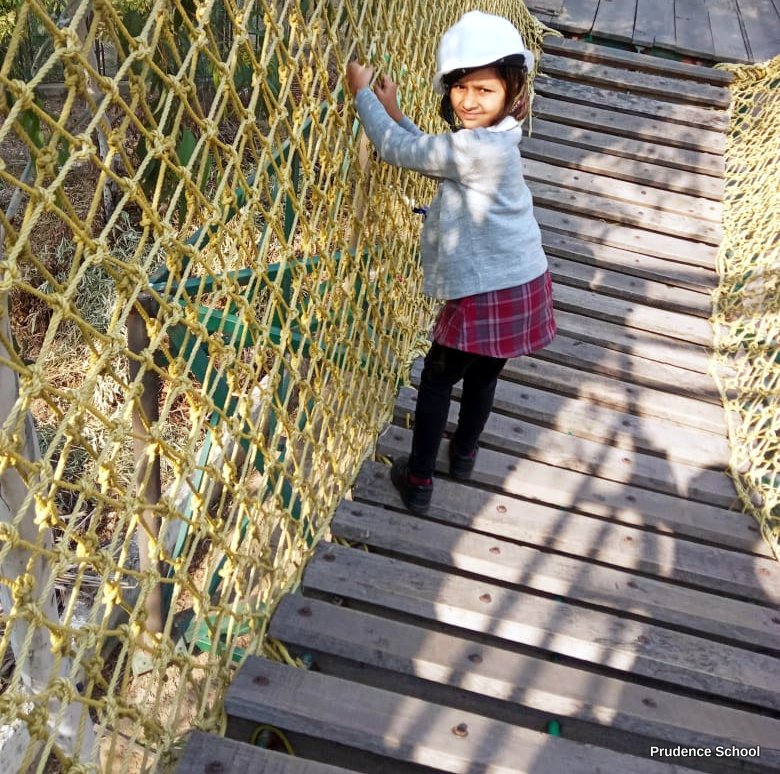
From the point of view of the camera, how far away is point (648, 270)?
240 centimetres

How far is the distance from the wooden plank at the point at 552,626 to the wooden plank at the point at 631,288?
1.22 metres

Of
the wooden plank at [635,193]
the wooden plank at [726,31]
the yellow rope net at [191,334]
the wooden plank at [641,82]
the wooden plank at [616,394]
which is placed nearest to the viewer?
the yellow rope net at [191,334]

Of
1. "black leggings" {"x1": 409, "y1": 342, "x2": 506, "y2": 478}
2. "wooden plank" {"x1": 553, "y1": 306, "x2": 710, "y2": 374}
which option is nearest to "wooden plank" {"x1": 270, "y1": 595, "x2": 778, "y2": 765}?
"black leggings" {"x1": 409, "y1": 342, "x2": 506, "y2": 478}

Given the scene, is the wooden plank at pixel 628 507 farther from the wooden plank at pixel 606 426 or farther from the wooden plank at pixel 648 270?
the wooden plank at pixel 648 270

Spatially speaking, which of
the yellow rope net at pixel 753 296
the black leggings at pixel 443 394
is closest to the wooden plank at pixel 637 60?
the yellow rope net at pixel 753 296

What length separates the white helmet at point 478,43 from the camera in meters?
1.13

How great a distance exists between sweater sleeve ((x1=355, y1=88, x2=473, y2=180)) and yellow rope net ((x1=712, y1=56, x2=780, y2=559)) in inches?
44.0

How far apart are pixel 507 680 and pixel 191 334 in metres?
0.82

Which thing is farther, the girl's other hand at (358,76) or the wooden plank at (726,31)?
the wooden plank at (726,31)

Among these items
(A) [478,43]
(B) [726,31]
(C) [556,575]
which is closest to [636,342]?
(C) [556,575]

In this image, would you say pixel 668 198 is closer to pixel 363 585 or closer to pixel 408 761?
pixel 363 585

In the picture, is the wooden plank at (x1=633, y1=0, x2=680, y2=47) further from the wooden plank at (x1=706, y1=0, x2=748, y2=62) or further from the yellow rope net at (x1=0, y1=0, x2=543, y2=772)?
the yellow rope net at (x1=0, y1=0, x2=543, y2=772)

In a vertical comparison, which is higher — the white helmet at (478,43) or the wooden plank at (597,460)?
the white helmet at (478,43)

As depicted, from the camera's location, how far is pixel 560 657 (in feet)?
4.62
